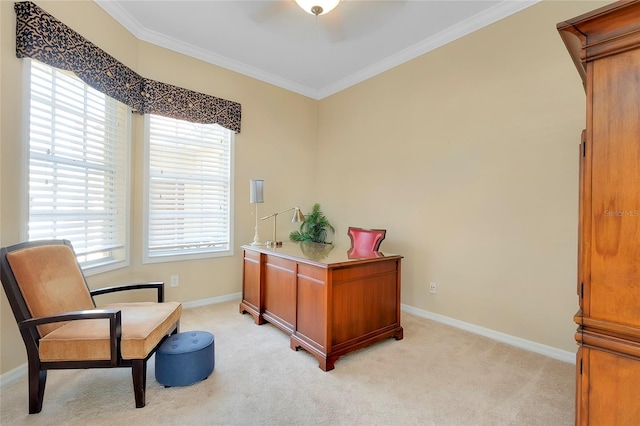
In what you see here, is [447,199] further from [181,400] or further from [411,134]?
[181,400]

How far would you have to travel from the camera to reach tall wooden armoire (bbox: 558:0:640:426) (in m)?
0.99

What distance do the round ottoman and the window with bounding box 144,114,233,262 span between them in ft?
5.47

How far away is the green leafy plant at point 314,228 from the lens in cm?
453

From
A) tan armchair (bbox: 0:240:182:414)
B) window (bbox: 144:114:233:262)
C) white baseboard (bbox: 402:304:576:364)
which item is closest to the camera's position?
tan armchair (bbox: 0:240:182:414)

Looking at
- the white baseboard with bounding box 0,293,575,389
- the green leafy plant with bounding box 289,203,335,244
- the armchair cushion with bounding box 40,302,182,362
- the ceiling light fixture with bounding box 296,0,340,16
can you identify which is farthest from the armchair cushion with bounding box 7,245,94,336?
the green leafy plant with bounding box 289,203,335,244

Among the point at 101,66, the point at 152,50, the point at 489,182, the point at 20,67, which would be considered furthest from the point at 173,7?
the point at 489,182

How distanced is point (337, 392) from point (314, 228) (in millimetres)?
2832

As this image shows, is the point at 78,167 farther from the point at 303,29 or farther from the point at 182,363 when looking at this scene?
the point at 303,29

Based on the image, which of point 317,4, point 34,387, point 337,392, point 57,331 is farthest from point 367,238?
point 34,387

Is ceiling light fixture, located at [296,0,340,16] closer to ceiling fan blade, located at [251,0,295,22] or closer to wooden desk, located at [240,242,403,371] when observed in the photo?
ceiling fan blade, located at [251,0,295,22]

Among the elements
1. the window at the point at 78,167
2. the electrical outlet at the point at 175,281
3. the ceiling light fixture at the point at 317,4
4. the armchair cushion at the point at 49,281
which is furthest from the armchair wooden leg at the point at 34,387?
the ceiling light fixture at the point at 317,4

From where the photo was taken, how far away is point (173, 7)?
285 centimetres

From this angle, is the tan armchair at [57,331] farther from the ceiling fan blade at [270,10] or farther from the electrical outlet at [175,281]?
the ceiling fan blade at [270,10]

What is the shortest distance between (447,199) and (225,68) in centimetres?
322
